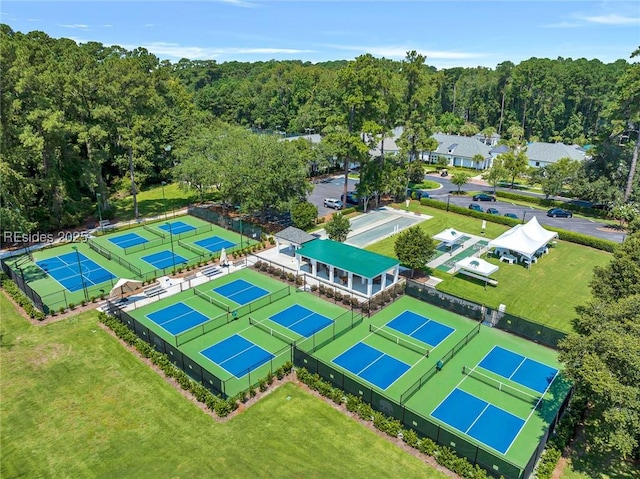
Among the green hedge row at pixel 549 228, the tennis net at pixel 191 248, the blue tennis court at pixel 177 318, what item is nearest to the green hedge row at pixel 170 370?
the blue tennis court at pixel 177 318

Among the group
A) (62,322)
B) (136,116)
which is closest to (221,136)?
(136,116)

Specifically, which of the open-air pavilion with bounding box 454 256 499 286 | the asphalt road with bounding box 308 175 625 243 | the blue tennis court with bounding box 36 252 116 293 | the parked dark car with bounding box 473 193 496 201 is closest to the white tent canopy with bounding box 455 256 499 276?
the open-air pavilion with bounding box 454 256 499 286

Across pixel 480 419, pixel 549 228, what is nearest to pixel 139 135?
pixel 480 419

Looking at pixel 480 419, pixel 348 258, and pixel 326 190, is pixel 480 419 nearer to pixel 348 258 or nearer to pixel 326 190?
pixel 348 258

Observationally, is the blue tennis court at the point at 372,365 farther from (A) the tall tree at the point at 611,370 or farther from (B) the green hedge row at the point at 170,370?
(A) the tall tree at the point at 611,370

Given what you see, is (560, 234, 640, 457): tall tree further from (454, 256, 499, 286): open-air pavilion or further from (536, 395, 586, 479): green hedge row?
(454, 256, 499, 286): open-air pavilion
